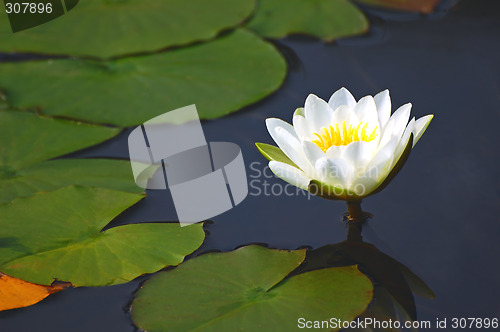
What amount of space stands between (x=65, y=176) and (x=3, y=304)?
1.86 ft

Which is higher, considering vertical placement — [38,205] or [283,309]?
[38,205]

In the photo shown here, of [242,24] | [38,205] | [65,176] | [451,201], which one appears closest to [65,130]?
[65,176]

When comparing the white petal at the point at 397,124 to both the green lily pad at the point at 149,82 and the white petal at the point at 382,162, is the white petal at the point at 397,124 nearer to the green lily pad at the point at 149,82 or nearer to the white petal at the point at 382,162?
the white petal at the point at 382,162

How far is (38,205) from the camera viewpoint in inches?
72.9

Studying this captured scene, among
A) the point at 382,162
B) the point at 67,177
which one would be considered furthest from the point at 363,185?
the point at 67,177

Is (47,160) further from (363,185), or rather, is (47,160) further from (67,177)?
(363,185)

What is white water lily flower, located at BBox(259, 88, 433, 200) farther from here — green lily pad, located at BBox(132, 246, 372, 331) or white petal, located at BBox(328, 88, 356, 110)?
green lily pad, located at BBox(132, 246, 372, 331)

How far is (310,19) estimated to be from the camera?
111 inches

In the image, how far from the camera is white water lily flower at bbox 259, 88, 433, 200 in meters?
1.55

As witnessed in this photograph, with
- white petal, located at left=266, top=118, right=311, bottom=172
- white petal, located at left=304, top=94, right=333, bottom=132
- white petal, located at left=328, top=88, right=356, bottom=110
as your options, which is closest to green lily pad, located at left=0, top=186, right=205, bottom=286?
white petal, located at left=266, top=118, right=311, bottom=172

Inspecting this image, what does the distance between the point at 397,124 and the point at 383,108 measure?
102 mm

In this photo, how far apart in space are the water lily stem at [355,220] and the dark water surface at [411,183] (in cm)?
3

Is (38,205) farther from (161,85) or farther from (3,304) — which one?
(161,85)

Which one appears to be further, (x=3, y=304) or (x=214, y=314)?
(x=3, y=304)
